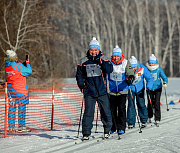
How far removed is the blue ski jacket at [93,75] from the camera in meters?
6.40

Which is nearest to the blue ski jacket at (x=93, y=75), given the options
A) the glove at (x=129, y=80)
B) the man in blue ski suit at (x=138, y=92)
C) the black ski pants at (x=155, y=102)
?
the glove at (x=129, y=80)

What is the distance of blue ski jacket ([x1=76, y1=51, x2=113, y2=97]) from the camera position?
252 inches

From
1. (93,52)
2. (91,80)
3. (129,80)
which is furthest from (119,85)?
(93,52)

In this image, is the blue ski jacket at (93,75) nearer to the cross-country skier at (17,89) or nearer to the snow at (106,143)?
the snow at (106,143)

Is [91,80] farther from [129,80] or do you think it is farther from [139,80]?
[139,80]

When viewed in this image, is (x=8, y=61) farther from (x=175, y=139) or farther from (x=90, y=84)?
(x=175, y=139)

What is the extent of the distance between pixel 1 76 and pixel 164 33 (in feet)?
119

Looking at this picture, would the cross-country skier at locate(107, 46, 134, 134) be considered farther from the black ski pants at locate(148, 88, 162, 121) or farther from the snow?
the black ski pants at locate(148, 88, 162, 121)

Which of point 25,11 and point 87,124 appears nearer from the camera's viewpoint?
point 87,124

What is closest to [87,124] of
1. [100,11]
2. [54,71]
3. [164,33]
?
[54,71]

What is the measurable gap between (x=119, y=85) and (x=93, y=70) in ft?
3.42

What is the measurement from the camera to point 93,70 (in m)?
6.43

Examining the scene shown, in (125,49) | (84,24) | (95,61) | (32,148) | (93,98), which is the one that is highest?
(84,24)

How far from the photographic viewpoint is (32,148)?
18.9 feet
